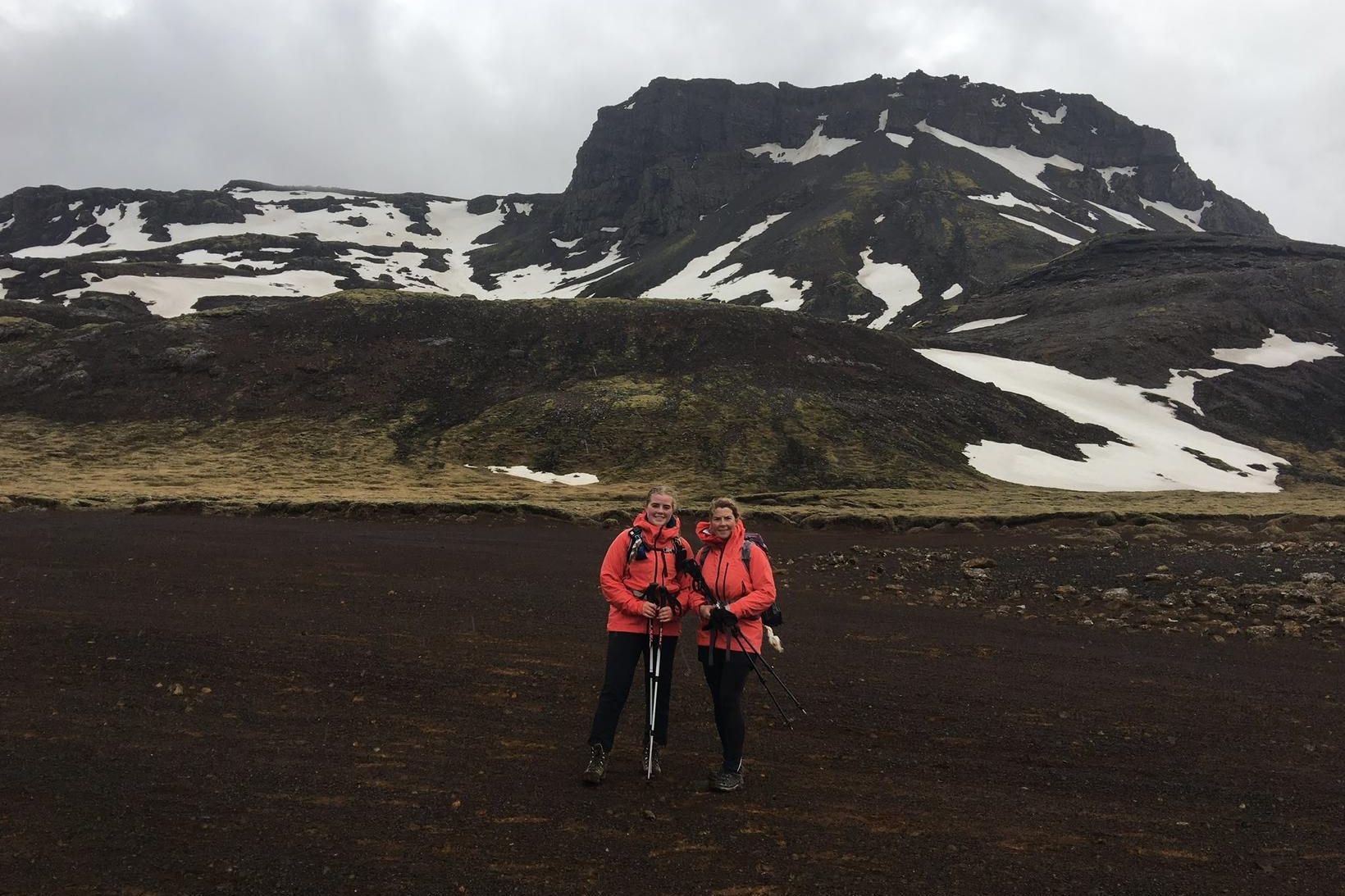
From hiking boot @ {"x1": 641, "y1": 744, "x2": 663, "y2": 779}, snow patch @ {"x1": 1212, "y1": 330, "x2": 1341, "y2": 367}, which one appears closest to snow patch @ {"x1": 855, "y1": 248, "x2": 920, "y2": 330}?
snow patch @ {"x1": 1212, "y1": 330, "x2": 1341, "y2": 367}

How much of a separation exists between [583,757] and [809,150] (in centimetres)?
20242

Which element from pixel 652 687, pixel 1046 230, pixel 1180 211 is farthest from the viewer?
pixel 1180 211

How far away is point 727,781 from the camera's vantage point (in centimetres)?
800

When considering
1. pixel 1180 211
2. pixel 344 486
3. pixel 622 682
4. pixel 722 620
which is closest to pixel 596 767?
pixel 622 682

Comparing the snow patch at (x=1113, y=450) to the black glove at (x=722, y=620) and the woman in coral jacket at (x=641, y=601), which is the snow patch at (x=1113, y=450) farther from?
the black glove at (x=722, y=620)

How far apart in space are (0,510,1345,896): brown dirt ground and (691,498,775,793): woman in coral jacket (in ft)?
2.26

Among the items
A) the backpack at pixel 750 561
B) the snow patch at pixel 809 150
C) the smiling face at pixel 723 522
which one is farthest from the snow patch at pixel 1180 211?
the smiling face at pixel 723 522

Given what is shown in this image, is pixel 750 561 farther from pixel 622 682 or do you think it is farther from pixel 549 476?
pixel 549 476

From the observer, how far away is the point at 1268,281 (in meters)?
82.3

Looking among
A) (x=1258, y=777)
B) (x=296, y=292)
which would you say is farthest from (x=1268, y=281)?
(x=296, y=292)

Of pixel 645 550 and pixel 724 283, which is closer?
pixel 645 550

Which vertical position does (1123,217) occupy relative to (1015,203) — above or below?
above

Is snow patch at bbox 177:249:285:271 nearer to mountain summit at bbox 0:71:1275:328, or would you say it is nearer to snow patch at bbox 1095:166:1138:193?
mountain summit at bbox 0:71:1275:328

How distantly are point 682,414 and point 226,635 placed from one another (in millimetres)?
38321
